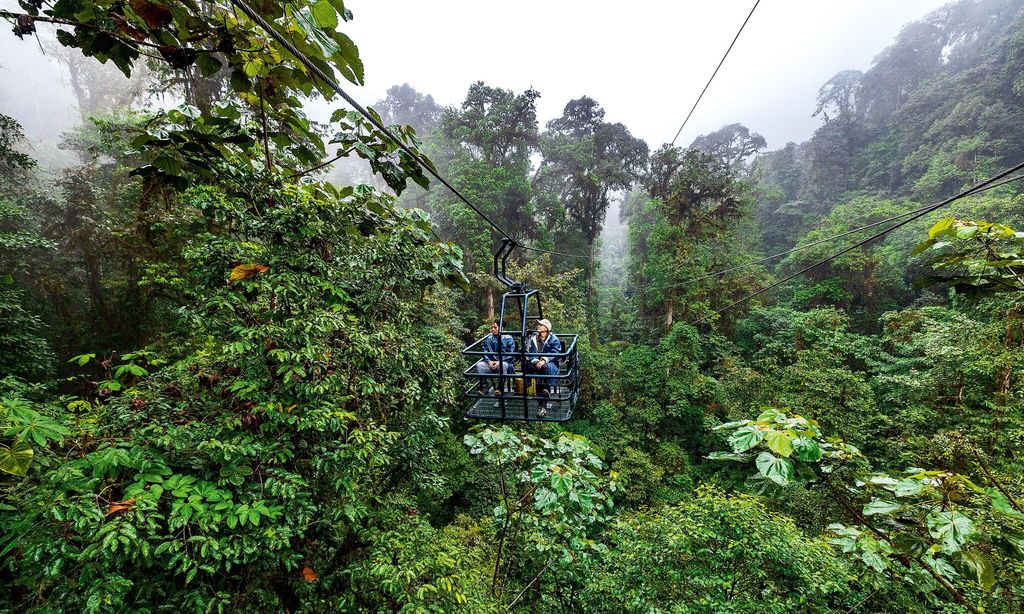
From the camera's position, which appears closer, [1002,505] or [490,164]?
[1002,505]

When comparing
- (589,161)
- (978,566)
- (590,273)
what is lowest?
(978,566)

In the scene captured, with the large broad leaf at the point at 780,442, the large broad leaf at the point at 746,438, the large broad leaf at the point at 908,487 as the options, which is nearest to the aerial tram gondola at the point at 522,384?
the large broad leaf at the point at 746,438

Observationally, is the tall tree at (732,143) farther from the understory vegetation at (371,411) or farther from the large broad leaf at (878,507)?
the large broad leaf at (878,507)

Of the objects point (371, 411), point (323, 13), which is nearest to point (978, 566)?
point (323, 13)

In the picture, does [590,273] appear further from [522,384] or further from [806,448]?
[806,448]

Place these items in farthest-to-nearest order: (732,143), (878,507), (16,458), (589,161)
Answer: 1. (732,143)
2. (589,161)
3. (16,458)
4. (878,507)

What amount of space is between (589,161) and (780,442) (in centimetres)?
1629

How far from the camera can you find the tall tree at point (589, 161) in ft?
51.2

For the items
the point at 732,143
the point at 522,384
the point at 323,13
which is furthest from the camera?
the point at 732,143

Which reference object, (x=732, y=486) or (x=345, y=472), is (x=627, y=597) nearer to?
(x=345, y=472)

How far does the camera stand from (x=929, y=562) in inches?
63.9

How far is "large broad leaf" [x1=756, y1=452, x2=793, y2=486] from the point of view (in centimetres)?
118

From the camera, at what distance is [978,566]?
1.10m

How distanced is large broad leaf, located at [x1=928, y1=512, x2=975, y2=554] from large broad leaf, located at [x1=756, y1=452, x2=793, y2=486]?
41 cm
